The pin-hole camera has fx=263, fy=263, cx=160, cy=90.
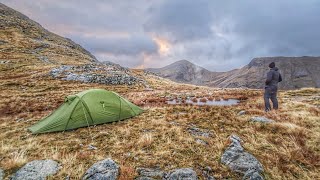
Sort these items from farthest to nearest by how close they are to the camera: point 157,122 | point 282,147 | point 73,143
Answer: point 157,122, point 73,143, point 282,147

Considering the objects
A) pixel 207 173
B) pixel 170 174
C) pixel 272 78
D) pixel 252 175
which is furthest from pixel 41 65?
pixel 252 175

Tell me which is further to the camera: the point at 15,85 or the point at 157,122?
the point at 15,85

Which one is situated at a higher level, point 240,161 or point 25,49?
point 25,49

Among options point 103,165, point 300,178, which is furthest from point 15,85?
point 300,178

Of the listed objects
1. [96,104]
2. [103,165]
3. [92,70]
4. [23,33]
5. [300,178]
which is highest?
[23,33]

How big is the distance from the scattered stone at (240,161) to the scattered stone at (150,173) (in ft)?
8.55

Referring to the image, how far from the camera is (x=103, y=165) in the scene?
963cm

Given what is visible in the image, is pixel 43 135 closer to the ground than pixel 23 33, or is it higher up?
closer to the ground

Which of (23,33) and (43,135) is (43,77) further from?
(23,33)

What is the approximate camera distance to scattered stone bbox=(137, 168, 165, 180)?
9326mm

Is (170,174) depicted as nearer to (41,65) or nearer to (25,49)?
(41,65)

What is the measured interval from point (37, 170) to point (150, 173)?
417 cm

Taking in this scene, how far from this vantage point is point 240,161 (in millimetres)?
10219

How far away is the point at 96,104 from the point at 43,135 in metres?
3.68
